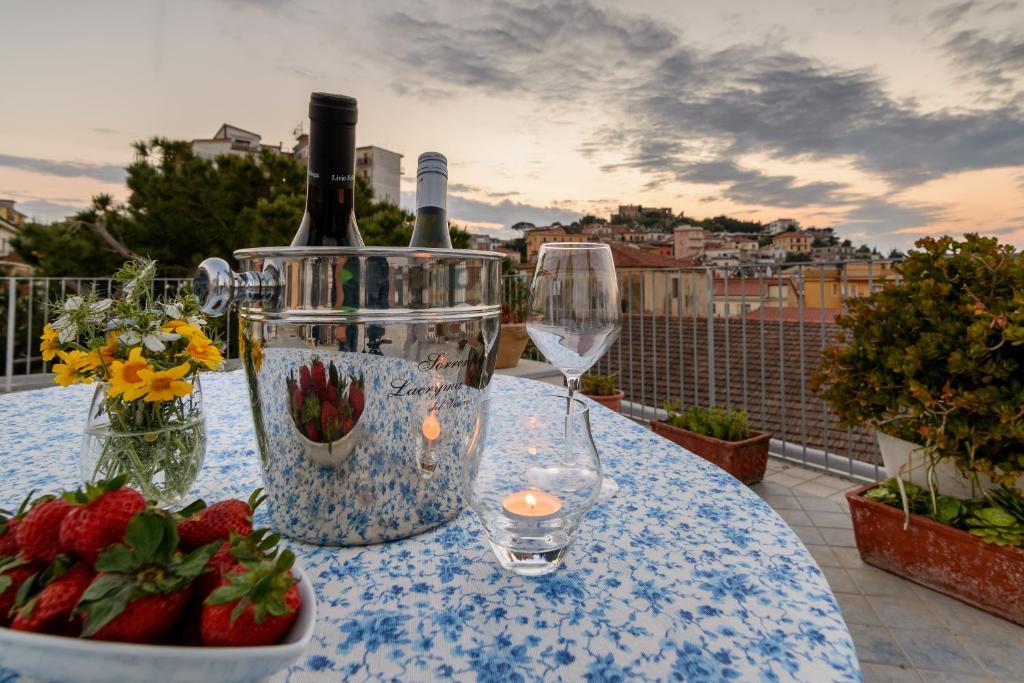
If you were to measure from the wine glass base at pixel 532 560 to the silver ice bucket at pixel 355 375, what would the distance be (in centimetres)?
12

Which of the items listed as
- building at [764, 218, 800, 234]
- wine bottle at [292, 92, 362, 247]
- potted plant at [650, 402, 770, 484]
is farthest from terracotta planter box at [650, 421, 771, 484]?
building at [764, 218, 800, 234]

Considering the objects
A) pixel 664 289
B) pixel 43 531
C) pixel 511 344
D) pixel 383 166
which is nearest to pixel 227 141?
pixel 383 166

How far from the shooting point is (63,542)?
34 cm

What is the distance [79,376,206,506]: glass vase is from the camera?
624mm

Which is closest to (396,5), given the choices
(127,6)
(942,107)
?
(127,6)

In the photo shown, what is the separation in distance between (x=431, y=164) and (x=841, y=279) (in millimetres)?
3495

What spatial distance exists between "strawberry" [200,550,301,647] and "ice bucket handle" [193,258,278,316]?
0.25 metres

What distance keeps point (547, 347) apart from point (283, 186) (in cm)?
1126

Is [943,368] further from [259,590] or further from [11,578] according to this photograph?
[11,578]

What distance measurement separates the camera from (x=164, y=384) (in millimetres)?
604

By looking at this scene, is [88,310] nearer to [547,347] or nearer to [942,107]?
[547,347]

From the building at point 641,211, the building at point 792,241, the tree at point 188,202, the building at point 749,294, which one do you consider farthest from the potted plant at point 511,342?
the building at point 792,241

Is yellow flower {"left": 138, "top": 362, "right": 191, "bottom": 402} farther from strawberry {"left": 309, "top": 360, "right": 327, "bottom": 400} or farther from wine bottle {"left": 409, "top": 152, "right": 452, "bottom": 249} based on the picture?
wine bottle {"left": 409, "top": 152, "right": 452, "bottom": 249}

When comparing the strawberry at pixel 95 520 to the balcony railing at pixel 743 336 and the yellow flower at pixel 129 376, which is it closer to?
the yellow flower at pixel 129 376
